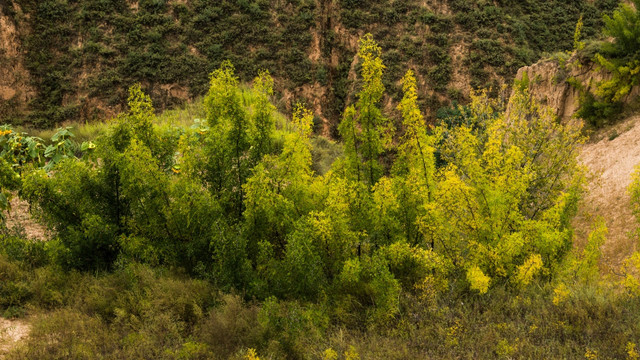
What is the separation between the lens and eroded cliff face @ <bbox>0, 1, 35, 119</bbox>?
76.4 ft

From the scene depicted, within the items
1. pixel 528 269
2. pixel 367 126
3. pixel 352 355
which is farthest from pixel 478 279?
pixel 367 126

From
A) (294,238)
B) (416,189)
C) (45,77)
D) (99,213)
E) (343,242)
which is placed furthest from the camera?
(45,77)

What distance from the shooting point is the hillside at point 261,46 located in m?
24.4

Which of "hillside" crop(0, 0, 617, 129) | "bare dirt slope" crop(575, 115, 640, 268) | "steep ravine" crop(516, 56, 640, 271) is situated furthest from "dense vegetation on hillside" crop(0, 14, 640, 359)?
"hillside" crop(0, 0, 617, 129)

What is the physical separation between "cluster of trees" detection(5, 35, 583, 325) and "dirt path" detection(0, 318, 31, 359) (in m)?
1.10

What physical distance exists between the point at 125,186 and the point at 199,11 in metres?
23.9

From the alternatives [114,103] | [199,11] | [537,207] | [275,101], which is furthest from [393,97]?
[537,207]

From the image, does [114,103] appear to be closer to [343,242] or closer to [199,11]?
[199,11]

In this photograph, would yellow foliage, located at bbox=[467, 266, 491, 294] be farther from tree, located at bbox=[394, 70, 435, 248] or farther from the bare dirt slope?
the bare dirt slope

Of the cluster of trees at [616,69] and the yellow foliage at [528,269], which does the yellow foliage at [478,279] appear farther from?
the cluster of trees at [616,69]

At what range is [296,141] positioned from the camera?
6.43 meters

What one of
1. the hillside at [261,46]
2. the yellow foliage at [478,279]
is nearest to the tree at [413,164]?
the yellow foliage at [478,279]

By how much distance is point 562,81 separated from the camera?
16.6m

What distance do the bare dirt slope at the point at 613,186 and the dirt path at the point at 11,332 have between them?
29.9 feet
